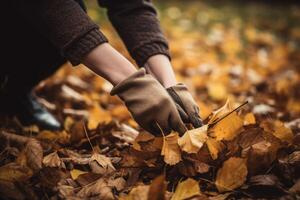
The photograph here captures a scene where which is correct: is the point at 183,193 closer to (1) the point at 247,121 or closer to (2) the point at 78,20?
(1) the point at 247,121

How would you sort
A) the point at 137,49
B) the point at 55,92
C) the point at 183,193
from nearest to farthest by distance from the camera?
the point at 183,193, the point at 137,49, the point at 55,92

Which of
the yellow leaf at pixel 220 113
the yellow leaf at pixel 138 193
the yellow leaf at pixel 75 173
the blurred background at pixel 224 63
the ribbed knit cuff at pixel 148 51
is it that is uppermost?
the ribbed knit cuff at pixel 148 51

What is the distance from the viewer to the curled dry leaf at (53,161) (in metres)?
0.89

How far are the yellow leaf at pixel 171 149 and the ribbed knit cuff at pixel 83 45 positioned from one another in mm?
285

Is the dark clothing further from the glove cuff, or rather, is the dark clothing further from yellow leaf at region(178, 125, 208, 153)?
yellow leaf at region(178, 125, 208, 153)

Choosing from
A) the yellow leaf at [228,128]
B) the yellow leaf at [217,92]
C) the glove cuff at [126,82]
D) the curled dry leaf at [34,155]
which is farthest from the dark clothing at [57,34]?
the yellow leaf at [217,92]

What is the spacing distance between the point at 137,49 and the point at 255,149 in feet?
1.59

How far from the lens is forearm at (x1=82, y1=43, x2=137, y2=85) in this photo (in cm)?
93

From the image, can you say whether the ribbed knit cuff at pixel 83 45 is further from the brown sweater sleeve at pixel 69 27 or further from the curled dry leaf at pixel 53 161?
the curled dry leaf at pixel 53 161

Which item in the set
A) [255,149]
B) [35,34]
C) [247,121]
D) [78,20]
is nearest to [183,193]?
[255,149]

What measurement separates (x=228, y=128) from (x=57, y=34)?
479 mm

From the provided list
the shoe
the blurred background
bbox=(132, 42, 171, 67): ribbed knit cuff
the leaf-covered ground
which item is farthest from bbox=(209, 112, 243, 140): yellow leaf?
the shoe

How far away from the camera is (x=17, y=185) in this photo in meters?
0.80

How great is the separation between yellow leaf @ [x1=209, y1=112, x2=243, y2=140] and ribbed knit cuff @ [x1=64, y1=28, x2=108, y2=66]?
0.35 metres
